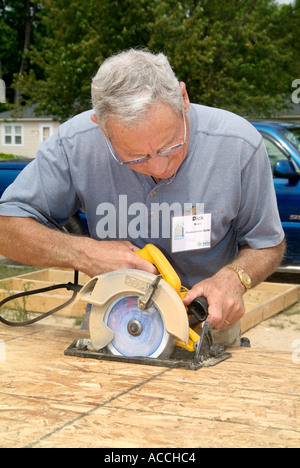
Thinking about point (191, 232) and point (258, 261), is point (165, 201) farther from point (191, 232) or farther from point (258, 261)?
point (258, 261)

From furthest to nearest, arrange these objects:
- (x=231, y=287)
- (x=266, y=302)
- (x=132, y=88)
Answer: (x=266, y=302), (x=231, y=287), (x=132, y=88)

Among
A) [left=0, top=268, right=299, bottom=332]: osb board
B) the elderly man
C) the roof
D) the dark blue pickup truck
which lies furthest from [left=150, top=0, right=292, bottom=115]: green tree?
the elderly man

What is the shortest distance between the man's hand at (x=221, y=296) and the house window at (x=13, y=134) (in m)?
30.2

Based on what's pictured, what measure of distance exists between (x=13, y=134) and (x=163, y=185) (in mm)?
30414

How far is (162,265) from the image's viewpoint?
2.02m

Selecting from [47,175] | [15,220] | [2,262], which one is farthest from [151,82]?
[2,262]

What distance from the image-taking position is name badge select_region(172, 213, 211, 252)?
2360 mm

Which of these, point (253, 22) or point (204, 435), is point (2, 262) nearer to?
point (204, 435)

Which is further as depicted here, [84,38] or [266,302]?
[84,38]

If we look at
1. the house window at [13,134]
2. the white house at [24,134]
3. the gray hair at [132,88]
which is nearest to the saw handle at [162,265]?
the gray hair at [132,88]

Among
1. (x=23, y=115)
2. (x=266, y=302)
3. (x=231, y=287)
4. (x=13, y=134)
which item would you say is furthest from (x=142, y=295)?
(x=13, y=134)

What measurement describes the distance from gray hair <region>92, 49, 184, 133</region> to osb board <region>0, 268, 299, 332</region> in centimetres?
289

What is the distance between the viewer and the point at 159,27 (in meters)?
17.2
